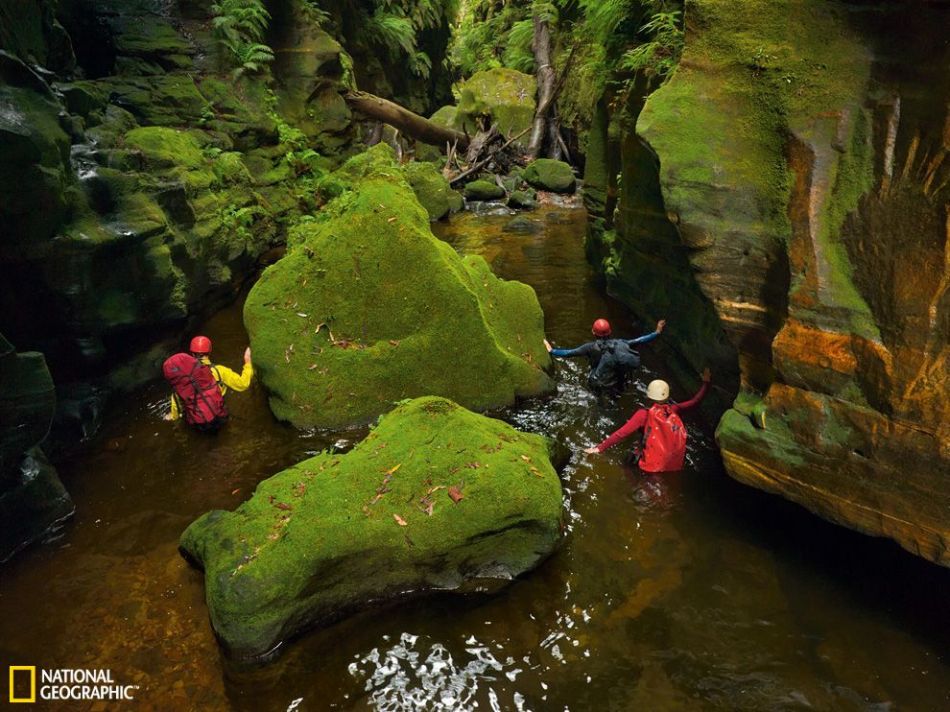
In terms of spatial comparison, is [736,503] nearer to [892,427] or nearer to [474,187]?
[892,427]

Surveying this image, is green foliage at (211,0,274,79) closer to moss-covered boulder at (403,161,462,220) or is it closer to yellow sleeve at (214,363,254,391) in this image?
moss-covered boulder at (403,161,462,220)

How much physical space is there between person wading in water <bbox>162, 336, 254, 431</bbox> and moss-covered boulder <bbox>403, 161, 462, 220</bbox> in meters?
12.6

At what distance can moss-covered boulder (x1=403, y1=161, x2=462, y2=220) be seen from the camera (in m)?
18.6

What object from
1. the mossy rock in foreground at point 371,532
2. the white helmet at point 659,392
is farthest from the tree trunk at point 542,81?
the mossy rock in foreground at point 371,532

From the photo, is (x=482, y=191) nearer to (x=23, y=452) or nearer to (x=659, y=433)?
(x=659, y=433)

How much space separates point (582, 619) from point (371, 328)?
4.65 meters

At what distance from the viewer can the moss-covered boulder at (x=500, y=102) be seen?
81.7ft

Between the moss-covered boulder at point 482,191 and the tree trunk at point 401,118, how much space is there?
332cm

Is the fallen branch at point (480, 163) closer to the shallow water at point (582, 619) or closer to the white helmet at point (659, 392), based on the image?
the white helmet at point (659, 392)

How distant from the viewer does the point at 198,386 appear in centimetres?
689

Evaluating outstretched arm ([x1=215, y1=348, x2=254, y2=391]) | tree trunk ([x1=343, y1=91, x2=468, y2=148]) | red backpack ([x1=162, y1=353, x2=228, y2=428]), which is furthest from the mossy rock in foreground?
tree trunk ([x1=343, y1=91, x2=468, y2=148])

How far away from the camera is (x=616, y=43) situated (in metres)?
10.1

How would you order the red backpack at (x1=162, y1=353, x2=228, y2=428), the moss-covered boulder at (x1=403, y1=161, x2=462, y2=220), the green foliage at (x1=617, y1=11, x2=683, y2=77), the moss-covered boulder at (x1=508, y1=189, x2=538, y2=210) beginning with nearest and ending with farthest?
the red backpack at (x1=162, y1=353, x2=228, y2=428)
the green foliage at (x1=617, y1=11, x2=683, y2=77)
the moss-covered boulder at (x1=403, y1=161, x2=462, y2=220)
the moss-covered boulder at (x1=508, y1=189, x2=538, y2=210)

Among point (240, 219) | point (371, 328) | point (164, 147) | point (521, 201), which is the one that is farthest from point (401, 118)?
point (371, 328)
